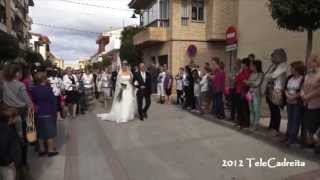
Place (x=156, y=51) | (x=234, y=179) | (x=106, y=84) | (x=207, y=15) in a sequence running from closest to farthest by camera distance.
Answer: (x=234, y=179) < (x=106, y=84) < (x=207, y=15) < (x=156, y=51)

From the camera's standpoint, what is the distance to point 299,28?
1095cm

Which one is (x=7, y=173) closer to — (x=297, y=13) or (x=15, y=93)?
(x=15, y=93)

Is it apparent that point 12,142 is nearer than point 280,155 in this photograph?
Yes

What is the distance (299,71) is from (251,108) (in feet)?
7.39

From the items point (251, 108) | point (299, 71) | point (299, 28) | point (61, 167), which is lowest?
point (61, 167)

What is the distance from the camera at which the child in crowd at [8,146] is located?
6.01 m

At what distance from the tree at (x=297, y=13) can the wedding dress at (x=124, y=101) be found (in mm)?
5594

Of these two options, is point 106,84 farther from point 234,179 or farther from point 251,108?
point 234,179

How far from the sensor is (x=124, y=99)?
1490 centimetres

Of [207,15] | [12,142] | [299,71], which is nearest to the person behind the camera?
[12,142]

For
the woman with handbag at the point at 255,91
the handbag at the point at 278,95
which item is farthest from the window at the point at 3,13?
the handbag at the point at 278,95

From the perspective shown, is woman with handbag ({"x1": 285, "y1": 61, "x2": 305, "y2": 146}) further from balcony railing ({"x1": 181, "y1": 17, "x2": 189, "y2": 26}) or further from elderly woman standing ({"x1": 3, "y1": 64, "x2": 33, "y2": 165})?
balcony railing ({"x1": 181, "y1": 17, "x2": 189, "y2": 26})

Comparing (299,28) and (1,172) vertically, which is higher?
(299,28)

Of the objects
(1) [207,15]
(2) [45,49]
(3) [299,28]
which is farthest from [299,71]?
(2) [45,49]
